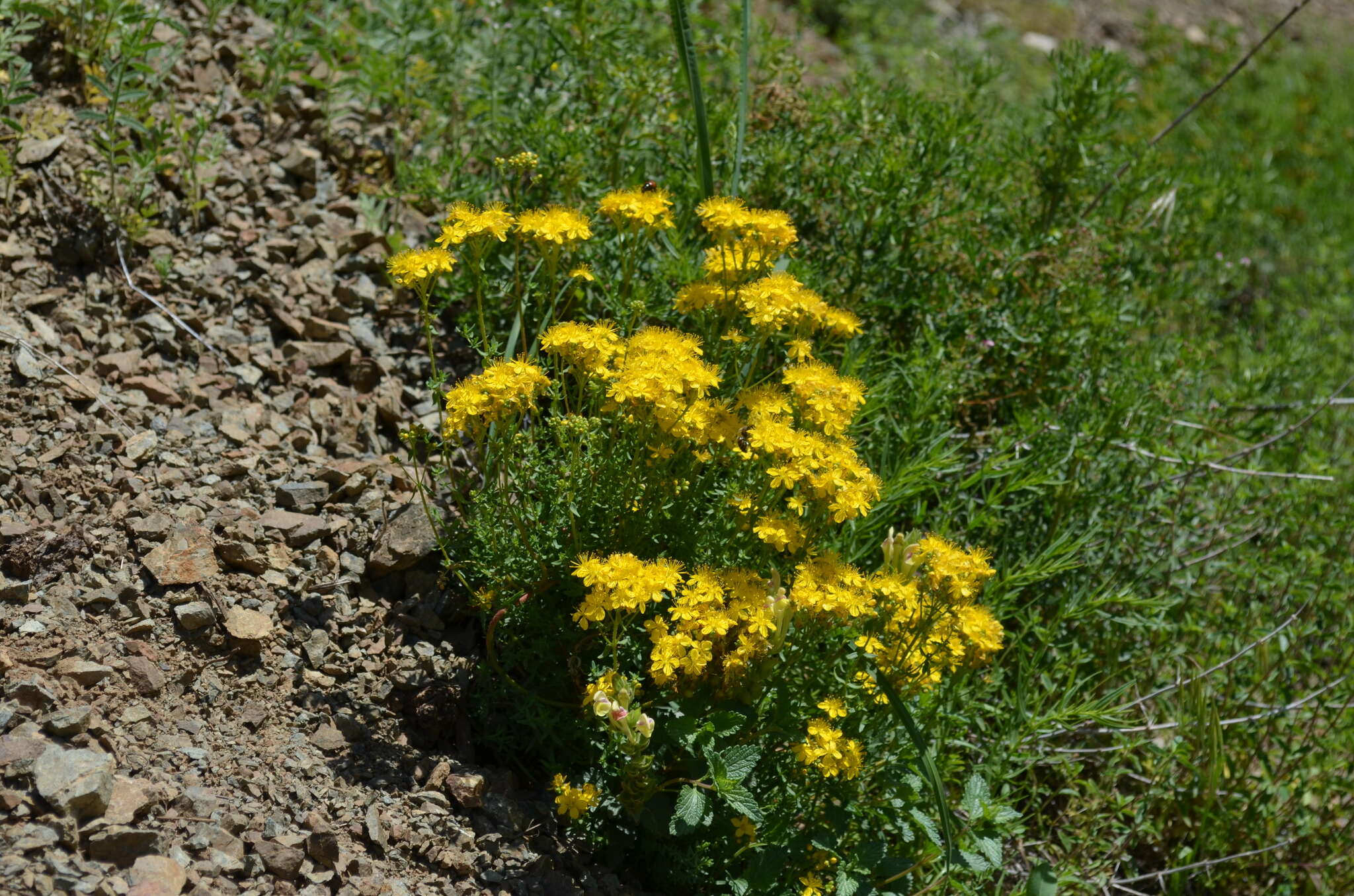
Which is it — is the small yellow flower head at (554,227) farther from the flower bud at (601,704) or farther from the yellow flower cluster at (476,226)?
the flower bud at (601,704)

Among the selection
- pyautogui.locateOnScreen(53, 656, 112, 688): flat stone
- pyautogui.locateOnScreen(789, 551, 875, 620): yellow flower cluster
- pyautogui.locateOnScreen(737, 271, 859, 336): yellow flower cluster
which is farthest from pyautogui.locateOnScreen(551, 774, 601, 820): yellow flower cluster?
pyautogui.locateOnScreen(737, 271, 859, 336): yellow flower cluster

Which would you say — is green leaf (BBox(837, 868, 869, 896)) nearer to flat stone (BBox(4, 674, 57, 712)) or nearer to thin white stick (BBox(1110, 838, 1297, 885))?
thin white stick (BBox(1110, 838, 1297, 885))

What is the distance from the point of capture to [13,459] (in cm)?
271

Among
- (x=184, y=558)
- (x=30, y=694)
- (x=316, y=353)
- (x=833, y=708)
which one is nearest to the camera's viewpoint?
(x=30, y=694)

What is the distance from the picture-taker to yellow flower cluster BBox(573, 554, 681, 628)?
2.31 meters

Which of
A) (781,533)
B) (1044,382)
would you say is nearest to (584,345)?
(781,533)

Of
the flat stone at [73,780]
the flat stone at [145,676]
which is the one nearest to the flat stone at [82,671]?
the flat stone at [145,676]

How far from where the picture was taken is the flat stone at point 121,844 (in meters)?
2.08

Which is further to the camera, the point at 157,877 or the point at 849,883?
the point at 849,883

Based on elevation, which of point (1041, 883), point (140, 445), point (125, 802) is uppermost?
point (140, 445)

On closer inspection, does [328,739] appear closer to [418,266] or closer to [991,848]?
[418,266]

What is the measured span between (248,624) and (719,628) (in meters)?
1.14

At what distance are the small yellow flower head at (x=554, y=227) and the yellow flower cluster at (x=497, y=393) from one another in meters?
0.32

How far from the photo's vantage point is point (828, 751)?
7.79 feet
